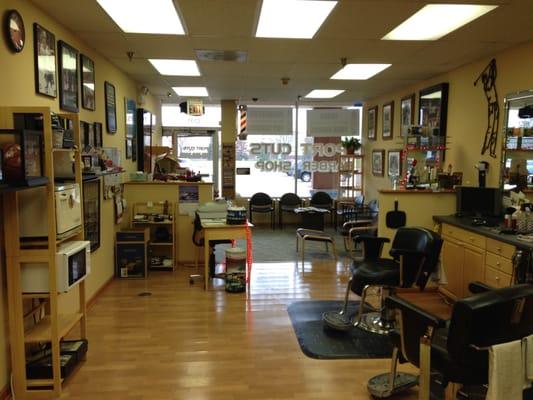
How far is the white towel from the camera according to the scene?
6.60 feet

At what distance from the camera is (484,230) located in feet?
13.4

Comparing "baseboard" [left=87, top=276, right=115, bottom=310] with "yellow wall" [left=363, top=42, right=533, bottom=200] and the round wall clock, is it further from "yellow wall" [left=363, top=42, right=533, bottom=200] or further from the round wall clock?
"yellow wall" [left=363, top=42, right=533, bottom=200]

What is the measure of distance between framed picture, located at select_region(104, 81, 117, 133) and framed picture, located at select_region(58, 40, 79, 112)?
1.00 metres

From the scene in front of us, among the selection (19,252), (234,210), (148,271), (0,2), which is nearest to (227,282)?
(234,210)

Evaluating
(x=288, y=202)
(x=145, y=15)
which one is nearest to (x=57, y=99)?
(x=145, y=15)

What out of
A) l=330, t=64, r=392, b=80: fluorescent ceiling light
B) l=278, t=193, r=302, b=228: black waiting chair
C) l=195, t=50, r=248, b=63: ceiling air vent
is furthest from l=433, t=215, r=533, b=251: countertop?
l=278, t=193, r=302, b=228: black waiting chair

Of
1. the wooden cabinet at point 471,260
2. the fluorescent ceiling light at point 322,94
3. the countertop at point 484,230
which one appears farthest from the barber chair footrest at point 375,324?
the fluorescent ceiling light at point 322,94

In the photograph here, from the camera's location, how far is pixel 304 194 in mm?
9969

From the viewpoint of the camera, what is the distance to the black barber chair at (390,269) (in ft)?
12.1

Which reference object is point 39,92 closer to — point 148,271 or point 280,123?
point 148,271

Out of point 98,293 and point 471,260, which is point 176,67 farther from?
point 471,260

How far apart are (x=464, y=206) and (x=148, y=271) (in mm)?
4123

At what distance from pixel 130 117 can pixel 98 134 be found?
A: 1.67m

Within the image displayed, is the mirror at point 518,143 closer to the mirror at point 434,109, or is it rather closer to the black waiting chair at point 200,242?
the mirror at point 434,109
